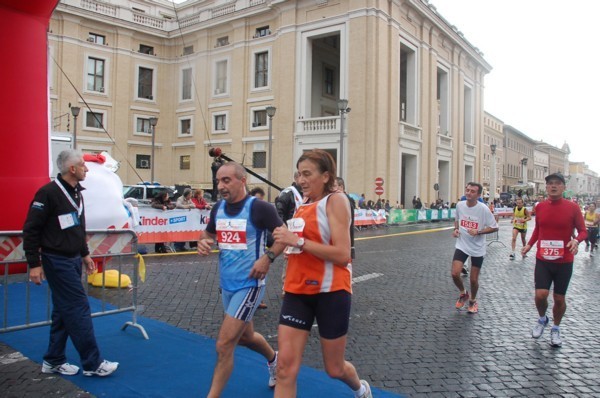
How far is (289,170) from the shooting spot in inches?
1277

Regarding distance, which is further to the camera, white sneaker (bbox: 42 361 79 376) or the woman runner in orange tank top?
white sneaker (bbox: 42 361 79 376)

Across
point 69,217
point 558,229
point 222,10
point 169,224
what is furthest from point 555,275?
point 222,10

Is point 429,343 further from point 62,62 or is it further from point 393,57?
point 62,62

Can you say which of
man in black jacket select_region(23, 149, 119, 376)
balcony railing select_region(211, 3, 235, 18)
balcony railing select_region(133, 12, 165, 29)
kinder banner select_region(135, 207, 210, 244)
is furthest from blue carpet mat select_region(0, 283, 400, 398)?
balcony railing select_region(133, 12, 165, 29)

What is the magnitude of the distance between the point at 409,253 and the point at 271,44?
24336 millimetres

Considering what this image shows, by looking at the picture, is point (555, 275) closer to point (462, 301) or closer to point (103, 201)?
point (462, 301)

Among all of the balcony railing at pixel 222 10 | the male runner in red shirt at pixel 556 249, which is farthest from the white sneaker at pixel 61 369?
the balcony railing at pixel 222 10

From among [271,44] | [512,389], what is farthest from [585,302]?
→ [271,44]

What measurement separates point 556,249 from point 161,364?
462 cm

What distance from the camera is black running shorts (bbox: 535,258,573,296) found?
5641mm

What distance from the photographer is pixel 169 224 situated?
13.6m

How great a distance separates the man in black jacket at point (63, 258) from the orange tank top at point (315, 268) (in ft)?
6.91

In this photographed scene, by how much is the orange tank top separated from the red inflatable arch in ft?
21.7

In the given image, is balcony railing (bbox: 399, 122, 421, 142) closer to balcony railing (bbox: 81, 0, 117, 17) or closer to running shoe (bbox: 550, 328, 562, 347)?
balcony railing (bbox: 81, 0, 117, 17)
